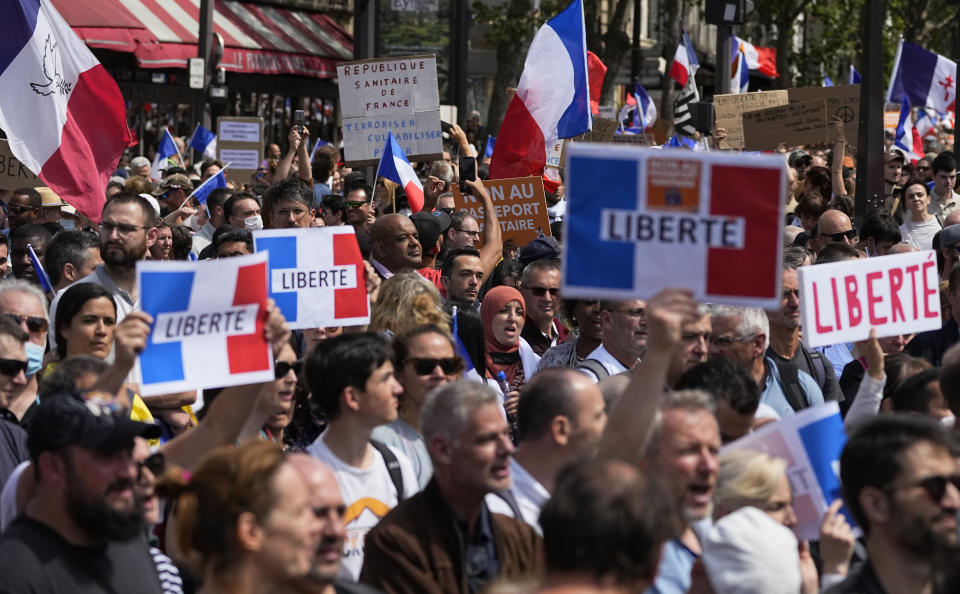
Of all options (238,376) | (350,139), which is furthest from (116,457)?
(350,139)

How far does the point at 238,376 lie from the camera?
479 cm

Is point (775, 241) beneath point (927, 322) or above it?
above

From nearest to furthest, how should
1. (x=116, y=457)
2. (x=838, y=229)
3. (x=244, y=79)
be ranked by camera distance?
(x=116, y=457) → (x=838, y=229) → (x=244, y=79)

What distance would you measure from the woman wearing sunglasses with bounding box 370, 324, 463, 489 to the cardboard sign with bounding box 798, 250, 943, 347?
4.55 feet

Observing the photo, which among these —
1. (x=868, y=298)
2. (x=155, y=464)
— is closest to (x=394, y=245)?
(x=868, y=298)

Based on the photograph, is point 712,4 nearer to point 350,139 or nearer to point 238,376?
point 350,139

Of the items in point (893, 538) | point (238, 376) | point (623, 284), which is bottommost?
point (893, 538)

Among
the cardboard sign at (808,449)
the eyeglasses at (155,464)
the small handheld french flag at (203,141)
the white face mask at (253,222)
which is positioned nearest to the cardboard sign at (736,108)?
the white face mask at (253,222)

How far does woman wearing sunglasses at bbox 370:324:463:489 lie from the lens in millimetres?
5770

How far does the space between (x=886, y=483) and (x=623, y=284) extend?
0.92 metres

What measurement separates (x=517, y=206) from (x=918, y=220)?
3.58 meters

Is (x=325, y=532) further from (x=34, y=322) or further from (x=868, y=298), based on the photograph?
(x=868, y=298)

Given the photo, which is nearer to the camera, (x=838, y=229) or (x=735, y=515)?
(x=735, y=515)

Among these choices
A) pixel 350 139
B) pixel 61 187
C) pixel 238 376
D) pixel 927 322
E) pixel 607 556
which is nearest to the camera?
pixel 607 556
